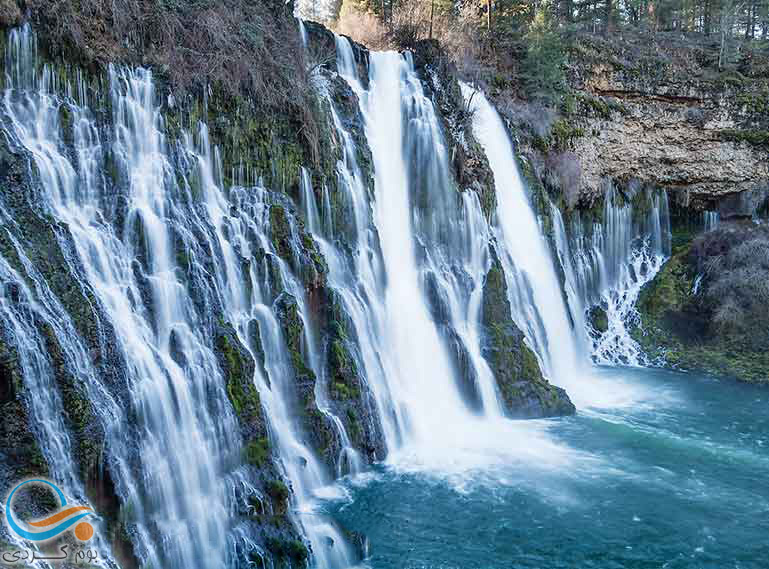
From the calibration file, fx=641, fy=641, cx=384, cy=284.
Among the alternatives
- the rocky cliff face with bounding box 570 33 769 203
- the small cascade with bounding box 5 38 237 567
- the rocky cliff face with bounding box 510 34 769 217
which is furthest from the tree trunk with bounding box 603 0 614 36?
the small cascade with bounding box 5 38 237 567

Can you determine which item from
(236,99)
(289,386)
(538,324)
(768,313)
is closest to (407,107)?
(236,99)

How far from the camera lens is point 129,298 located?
8680 mm

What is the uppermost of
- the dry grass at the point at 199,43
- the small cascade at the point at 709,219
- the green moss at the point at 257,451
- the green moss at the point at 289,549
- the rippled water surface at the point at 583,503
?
the dry grass at the point at 199,43

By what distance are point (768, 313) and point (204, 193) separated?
1687cm

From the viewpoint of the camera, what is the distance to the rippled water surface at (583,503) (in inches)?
343

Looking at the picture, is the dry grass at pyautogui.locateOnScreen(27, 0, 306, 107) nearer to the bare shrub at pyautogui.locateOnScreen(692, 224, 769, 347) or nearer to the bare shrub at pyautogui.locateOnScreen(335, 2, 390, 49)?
the bare shrub at pyautogui.locateOnScreen(335, 2, 390, 49)

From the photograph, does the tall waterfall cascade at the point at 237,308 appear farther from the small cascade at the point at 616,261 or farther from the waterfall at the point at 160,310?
the small cascade at the point at 616,261

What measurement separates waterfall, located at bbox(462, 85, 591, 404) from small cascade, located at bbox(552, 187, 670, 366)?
4.63 ft

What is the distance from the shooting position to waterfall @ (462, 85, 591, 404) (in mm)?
16062

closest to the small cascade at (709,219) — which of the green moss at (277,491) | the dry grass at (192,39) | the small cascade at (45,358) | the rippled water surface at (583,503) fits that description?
the rippled water surface at (583,503)

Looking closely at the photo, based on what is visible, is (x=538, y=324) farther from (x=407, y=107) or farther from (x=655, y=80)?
(x=655, y=80)

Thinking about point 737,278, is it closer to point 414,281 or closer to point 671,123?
point 671,123

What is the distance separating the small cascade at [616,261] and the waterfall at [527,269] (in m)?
1.41

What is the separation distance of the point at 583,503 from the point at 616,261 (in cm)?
1306
